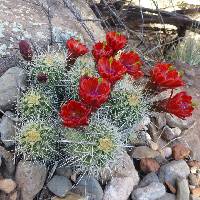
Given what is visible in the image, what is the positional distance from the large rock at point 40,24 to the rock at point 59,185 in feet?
2.78

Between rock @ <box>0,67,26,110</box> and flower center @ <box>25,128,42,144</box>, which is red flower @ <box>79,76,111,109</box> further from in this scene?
rock @ <box>0,67,26,110</box>

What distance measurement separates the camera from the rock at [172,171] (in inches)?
117

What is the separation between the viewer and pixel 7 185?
2518 mm

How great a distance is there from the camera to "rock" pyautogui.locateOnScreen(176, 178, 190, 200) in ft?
9.39

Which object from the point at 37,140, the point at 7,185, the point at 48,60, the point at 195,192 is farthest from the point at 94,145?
the point at 195,192

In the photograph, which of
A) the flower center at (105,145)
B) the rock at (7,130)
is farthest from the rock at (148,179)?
the rock at (7,130)

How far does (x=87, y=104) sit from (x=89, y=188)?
0.60 m

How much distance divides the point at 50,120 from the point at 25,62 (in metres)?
0.49

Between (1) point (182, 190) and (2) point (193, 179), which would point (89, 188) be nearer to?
(1) point (182, 190)

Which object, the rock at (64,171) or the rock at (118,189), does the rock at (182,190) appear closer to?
the rock at (118,189)

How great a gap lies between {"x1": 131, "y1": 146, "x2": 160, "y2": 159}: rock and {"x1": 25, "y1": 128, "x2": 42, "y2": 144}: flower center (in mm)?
801

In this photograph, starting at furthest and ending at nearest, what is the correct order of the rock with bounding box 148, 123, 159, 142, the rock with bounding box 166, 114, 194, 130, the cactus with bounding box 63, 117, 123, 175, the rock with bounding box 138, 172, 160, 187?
the rock with bounding box 166, 114, 194, 130 → the rock with bounding box 148, 123, 159, 142 → the rock with bounding box 138, 172, 160, 187 → the cactus with bounding box 63, 117, 123, 175

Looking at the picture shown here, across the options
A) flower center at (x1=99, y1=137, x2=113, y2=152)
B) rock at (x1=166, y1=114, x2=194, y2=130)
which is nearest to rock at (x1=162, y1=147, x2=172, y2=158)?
rock at (x1=166, y1=114, x2=194, y2=130)

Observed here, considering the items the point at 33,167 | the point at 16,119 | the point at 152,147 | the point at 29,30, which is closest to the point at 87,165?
the point at 33,167
